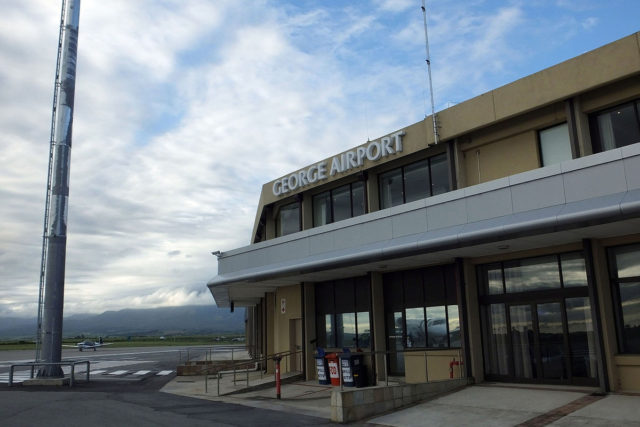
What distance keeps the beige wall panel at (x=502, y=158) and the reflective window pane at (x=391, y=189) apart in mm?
3025

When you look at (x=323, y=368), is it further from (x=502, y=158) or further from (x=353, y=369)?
(x=502, y=158)

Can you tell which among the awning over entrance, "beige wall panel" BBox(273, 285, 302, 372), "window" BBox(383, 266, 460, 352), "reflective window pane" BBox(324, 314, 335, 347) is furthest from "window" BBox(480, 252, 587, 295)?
"beige wall panel" BBox(273, 285, 302, 372)

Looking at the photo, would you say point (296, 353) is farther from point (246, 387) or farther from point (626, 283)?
point (626, 283)

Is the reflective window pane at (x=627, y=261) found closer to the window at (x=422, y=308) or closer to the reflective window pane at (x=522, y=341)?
the reflective window pane at (x=522, y=341)

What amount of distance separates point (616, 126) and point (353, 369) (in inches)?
429

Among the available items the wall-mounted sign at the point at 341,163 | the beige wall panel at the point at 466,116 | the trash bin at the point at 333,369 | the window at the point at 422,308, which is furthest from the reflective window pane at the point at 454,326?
the wall-mounted sign at the point at 341,163

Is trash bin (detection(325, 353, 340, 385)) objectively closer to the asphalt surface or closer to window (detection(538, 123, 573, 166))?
the asphalt surface

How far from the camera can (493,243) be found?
14.4 meters

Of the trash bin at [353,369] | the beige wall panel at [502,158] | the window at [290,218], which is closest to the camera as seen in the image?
the beige wall panel at [502,158]

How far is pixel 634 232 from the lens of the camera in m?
13.3

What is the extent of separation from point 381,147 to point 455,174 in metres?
3.16

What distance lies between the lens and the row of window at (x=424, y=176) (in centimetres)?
1426

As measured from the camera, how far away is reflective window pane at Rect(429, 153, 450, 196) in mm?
18250

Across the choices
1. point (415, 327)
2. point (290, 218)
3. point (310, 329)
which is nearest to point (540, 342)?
point (415, 327)
